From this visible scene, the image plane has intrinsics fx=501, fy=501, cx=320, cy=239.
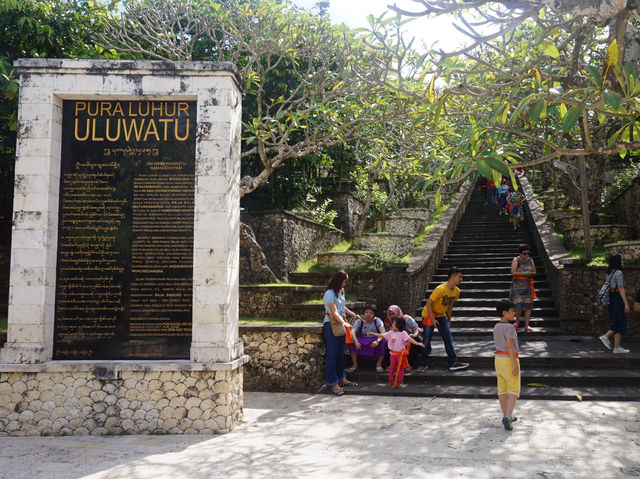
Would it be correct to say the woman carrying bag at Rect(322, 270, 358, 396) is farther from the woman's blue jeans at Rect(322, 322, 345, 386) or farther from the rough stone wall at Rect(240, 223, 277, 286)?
the rough stone wall at Rect(240, 223, 277, 286)

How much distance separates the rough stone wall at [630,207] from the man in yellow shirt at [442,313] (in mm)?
7995

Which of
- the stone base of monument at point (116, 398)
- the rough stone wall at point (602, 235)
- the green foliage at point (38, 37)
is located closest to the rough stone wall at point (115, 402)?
the stone base of monument at point (116, 398)

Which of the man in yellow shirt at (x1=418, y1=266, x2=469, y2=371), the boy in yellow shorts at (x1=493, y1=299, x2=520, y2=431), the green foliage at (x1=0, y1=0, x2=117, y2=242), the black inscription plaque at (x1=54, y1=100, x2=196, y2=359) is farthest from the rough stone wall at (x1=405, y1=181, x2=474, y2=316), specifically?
the green foliage at (x1=0, y1=0, x2=117, y2=242)

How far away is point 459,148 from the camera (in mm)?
6176

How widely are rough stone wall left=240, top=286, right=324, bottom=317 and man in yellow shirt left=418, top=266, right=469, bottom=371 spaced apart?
2591 millimetres

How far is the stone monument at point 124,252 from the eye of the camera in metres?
5.50

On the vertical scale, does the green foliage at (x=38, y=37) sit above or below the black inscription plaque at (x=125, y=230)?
above

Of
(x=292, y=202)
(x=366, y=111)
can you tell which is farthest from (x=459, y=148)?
(x=292, y=202)

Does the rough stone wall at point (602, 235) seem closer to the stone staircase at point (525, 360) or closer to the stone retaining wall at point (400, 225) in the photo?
the stone staircase at point (525, 360)

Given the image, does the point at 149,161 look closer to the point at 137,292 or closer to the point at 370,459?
the point at 137,292

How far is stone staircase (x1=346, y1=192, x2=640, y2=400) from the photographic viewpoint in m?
6.84

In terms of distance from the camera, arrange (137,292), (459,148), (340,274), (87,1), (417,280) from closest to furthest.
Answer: (137,292), (459,148), (340,274), (417,280), (87,1)

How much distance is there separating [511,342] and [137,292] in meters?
4.18

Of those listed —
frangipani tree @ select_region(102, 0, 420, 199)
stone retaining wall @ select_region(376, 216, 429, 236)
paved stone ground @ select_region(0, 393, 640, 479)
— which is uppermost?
frangipani tree @ select_region(102, 0, 420, 199)
